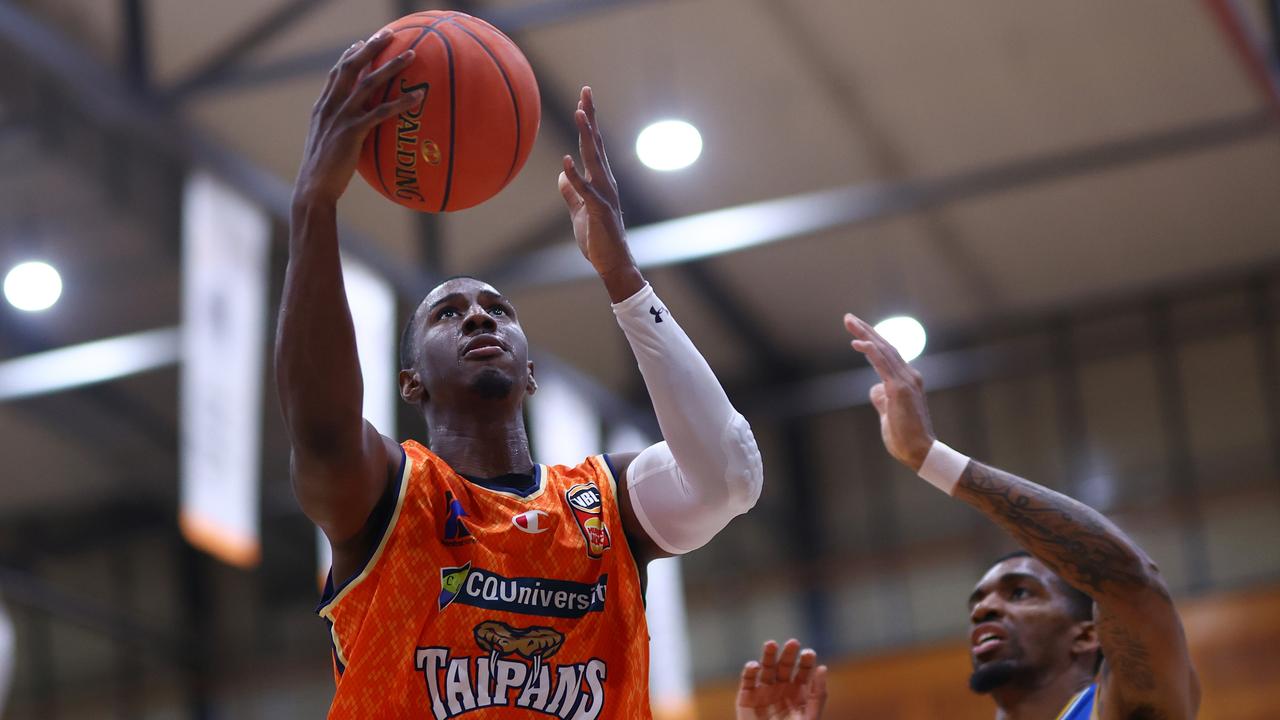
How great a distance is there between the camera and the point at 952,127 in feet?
40.2

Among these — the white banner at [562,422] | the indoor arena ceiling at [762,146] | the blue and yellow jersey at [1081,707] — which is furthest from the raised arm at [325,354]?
the white banner at [562,422]

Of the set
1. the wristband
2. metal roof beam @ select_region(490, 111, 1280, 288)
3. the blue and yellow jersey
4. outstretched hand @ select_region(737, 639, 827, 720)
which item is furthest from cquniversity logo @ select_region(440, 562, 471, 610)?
metal roof beam @ select_region(490, 111, 1280, 288)

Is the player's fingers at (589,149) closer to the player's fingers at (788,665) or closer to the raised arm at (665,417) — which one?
the raised arm at (665,417)

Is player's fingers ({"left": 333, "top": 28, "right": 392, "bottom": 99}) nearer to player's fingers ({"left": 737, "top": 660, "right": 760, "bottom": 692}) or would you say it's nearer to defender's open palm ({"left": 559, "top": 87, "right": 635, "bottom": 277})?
defender's open palm ({"left": 559, "top": 87, "right": 635, "bottom": 277})

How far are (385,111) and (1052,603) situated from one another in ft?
9.09

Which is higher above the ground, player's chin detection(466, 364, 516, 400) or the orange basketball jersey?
player's chin detection(466, 364, 516, 400)

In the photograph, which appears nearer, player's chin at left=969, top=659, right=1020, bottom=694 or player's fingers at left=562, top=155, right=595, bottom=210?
player's fingers at left=562, top=155, right=595, bottom=210

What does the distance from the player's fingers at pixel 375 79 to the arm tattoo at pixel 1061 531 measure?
1981 millimetres

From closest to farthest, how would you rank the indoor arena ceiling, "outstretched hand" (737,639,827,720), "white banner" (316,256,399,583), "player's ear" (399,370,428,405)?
"player's ear" (399,370,428,405)
"outstretched hand" (737,639,827,720)
"white banner" (316,256,399,583)
the indoor arena ceiling

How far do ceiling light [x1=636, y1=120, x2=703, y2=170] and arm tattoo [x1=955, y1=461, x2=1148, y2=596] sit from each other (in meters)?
6.22

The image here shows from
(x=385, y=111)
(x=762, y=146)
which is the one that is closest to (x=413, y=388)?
(x=385, y=111)

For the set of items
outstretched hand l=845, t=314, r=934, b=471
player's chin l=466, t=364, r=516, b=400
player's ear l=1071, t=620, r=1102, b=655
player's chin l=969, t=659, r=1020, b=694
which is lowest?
player's chin l=969, t=659, r=1020, b=694

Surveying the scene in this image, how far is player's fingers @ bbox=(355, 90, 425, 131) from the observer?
312 centimetres

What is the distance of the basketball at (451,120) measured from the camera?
3.52 metres
